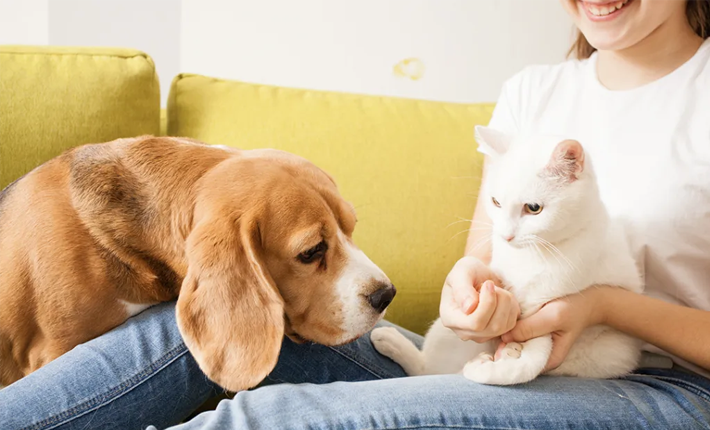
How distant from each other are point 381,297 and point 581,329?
0.41 metres

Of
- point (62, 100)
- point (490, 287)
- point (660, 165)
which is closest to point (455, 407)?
point (490, 287)

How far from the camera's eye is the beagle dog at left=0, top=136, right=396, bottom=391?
4.10ft

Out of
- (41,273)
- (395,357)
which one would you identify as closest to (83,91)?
(41,273)

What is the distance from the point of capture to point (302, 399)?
3.64 ft

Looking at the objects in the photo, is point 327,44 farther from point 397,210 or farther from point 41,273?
point 41,273

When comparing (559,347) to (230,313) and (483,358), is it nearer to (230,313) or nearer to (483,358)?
(483,358)

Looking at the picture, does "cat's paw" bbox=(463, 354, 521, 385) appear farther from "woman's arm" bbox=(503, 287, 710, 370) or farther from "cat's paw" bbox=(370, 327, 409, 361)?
"cat's paw" bbox=(370, 327, 409, 361)

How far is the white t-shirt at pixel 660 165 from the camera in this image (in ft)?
4.52

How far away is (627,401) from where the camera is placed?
3.86 ft

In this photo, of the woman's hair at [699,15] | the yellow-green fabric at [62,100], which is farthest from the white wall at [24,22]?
the woman's hair at [699,15]

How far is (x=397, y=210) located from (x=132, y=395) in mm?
973

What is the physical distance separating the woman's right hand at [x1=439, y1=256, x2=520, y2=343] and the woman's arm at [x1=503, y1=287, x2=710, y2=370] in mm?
56

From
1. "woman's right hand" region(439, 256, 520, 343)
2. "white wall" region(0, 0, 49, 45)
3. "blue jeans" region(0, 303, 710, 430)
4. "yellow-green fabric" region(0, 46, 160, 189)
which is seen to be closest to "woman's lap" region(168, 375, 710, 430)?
"blue jeans" region(0, 303, 710, 430)

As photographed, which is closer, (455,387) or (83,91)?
(455,387)
